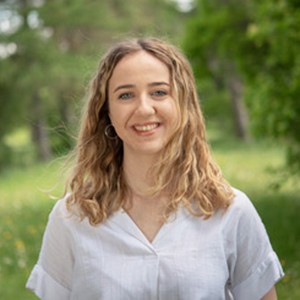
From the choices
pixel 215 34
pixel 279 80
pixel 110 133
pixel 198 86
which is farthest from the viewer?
pixel 215 34

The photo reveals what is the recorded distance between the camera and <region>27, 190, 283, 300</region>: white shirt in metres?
2.26

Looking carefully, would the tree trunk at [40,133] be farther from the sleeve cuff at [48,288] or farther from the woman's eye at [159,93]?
the woman's eye at [159,93]

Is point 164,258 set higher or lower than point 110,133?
lower

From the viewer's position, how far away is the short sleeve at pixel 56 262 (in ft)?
7.89

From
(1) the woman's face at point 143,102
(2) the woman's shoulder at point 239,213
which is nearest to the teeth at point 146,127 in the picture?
(1) the woman's face at point 143,102

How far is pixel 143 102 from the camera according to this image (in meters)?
2.31

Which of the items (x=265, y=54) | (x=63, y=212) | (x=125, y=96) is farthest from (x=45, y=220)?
(x=125, y=96)

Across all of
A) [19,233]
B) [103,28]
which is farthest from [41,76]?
[19,233]

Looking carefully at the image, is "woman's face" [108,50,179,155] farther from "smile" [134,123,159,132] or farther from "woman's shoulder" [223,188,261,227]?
"woman's shoulder" [223,188,261,227]

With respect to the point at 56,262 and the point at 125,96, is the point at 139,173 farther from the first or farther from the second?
the point at 56,262

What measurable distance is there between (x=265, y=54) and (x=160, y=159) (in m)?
7.53

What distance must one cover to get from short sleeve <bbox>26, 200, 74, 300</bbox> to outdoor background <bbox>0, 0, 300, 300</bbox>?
11.9 inches

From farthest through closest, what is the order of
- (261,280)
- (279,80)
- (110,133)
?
(279,80)
(110,133)
(261,280)

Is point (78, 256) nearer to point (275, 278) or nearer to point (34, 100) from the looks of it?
point (275, 278)
